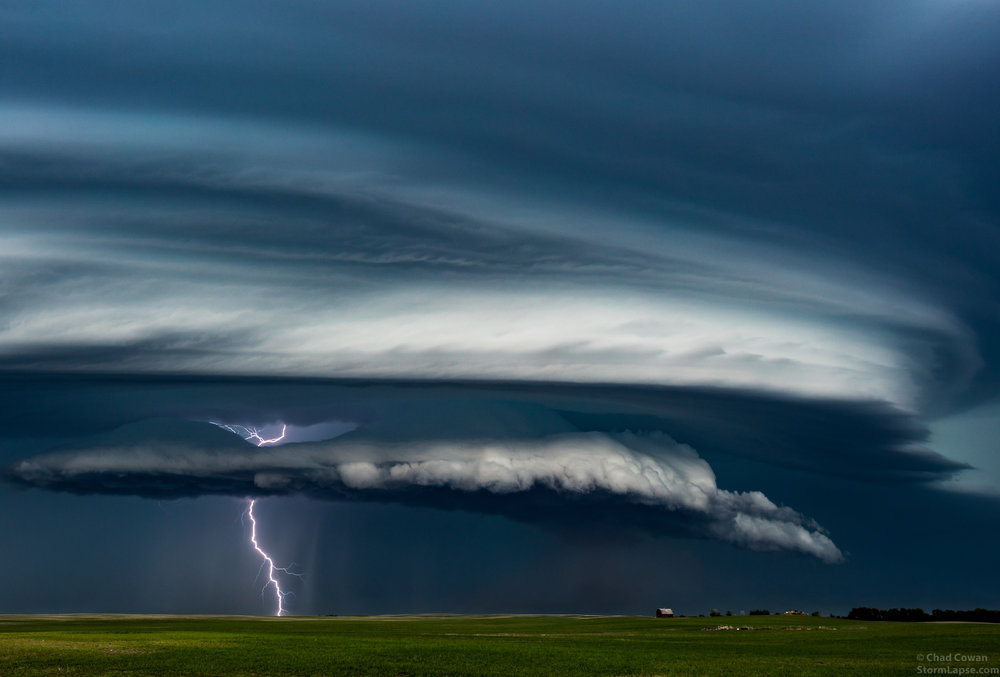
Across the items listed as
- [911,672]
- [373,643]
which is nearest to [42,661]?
[373,643]

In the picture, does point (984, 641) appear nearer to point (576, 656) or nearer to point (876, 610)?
point (576, 656)

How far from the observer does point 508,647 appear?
293 feet

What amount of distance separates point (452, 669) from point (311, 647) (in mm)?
28617

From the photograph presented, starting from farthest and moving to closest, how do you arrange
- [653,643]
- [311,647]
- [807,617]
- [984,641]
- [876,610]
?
[876,610] → [807,617] → [653,643] → [984,641] → [311,647]

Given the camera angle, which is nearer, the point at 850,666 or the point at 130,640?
the point at 850,666

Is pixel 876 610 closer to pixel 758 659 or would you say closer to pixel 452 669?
pixel 758 659

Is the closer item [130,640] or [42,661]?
[42,661]

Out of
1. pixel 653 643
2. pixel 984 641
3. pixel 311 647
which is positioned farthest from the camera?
pixel 653 643

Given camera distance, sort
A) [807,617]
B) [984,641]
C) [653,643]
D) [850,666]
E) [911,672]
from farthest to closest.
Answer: [807,617] → [653,643] → [984,641] → [850,666] → [911,672]

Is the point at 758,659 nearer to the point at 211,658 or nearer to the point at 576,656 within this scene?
the point at 576,656

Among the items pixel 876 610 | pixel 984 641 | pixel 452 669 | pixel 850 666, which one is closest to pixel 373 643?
pixel 452 669

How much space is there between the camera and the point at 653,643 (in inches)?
3927

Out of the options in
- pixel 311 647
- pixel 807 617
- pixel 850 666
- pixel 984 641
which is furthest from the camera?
pixel 807 617

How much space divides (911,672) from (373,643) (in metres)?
53.3
